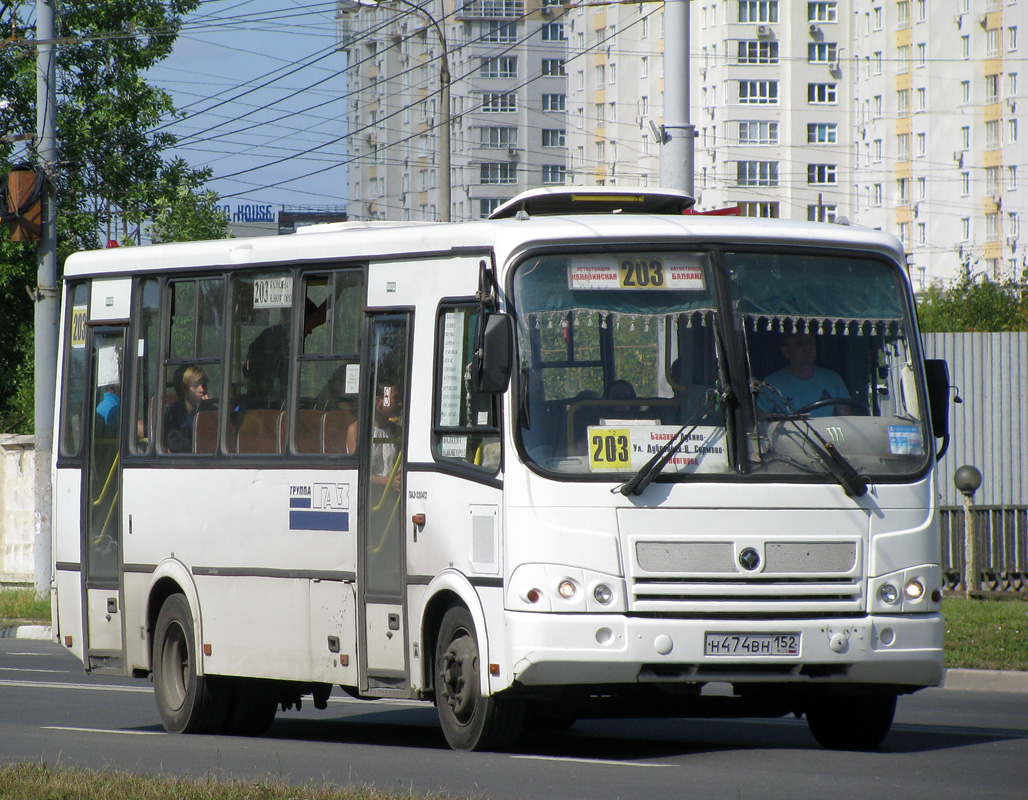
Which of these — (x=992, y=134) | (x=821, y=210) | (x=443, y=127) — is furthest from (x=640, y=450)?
(x=821, y=210)

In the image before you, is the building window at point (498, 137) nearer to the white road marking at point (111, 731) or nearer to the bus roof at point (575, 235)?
the white road marking at point (111, 731)

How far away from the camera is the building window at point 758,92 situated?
11050 cm

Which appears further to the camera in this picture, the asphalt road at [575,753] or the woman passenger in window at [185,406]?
the woman passenger in window at [185,406]

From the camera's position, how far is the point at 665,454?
29.9 ft

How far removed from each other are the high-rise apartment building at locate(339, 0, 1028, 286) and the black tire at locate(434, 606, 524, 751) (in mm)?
74576

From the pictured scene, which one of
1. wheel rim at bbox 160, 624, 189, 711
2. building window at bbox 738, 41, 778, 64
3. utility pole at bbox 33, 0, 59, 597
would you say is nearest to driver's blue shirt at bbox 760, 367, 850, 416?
wheel rim at bbox 160, 624, 189, 711

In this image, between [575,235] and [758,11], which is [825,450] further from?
[758,11]

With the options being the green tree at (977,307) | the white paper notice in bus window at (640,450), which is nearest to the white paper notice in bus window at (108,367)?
the white paper notice in bus window at (640,450)

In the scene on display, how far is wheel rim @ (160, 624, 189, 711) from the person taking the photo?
1190 cm

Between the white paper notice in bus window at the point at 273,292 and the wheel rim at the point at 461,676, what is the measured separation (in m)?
2.67

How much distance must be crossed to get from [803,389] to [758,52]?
103410 mm

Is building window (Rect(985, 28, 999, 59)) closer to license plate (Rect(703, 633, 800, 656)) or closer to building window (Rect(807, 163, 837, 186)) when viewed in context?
building window (Rect(807, 163, 837, 186))

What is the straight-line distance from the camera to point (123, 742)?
35.3ft

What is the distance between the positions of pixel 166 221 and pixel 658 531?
23.6m
